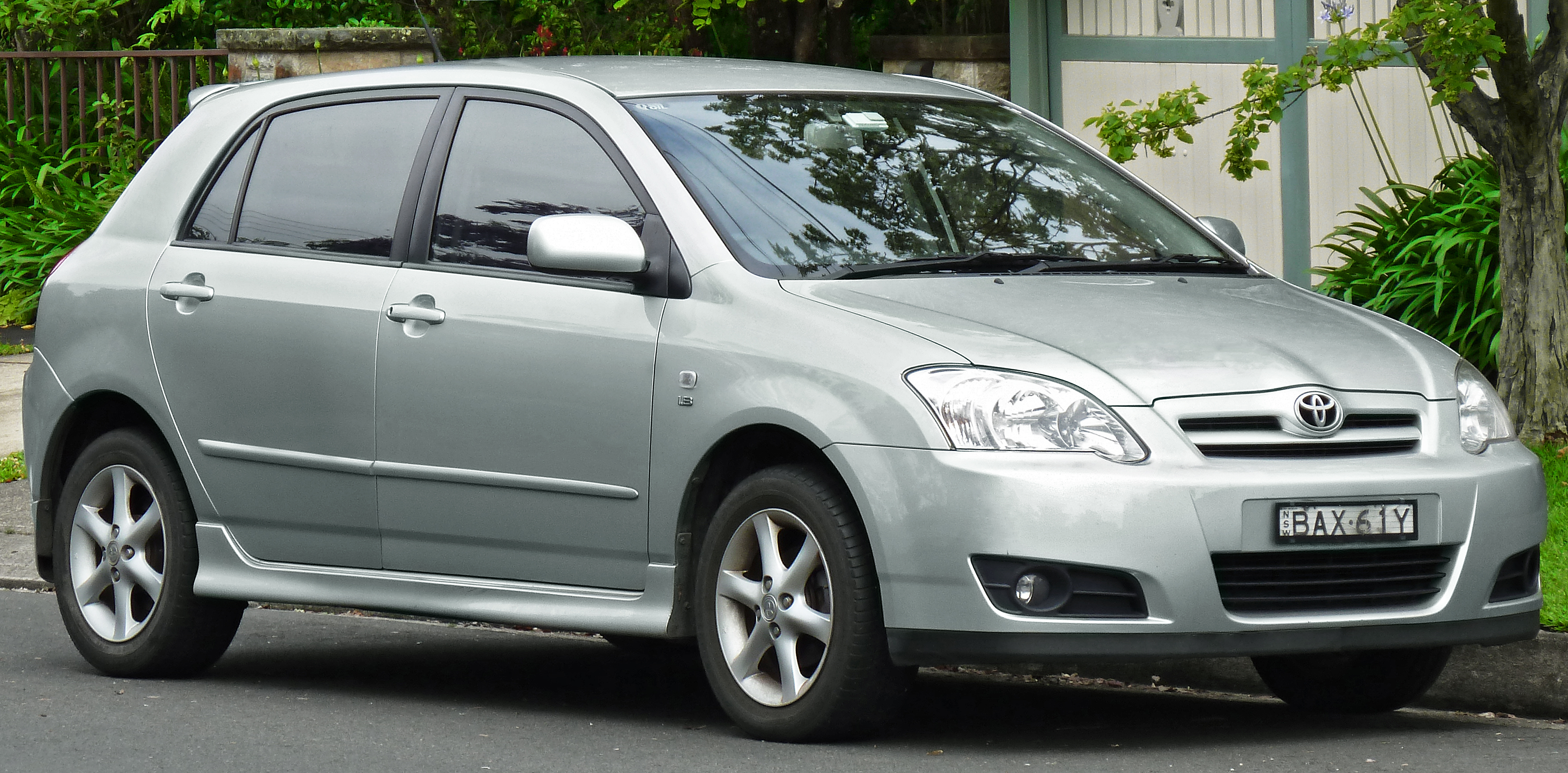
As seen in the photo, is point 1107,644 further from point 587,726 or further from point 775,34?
point 775,34

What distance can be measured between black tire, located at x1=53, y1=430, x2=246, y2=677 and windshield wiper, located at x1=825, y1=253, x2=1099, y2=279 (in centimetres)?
235

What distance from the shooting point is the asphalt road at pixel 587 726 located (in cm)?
548

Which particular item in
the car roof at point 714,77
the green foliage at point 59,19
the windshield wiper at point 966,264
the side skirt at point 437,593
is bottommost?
the side skirt at point 437,593

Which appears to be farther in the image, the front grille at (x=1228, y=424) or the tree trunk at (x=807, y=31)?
the tree trunk at (x=807, y=31)

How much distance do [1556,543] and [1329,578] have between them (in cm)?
243

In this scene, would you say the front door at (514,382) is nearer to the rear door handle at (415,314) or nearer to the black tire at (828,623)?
the rear door handle at (415,314)

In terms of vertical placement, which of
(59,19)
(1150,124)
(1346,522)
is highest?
(59,19)

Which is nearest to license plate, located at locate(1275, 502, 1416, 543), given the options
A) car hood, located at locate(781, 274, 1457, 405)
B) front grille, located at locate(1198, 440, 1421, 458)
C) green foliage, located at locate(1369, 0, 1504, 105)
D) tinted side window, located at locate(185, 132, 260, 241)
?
front grille, located at locate(1198, 440, 1421, 458)

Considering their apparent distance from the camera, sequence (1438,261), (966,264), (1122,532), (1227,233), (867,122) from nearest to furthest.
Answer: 1. (1122,532)
2. (966,264)
3. (867,122)
4. (1227,233)
5. (1438,261)

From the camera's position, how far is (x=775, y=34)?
1423 cm

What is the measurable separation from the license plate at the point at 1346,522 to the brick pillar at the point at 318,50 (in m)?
9.23

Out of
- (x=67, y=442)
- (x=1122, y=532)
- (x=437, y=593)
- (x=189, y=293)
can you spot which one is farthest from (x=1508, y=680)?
(x=67, y=442)

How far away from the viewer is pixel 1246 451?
5.21m

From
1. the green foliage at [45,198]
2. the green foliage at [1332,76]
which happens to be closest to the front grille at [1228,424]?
the green foliage at [1332,76]
